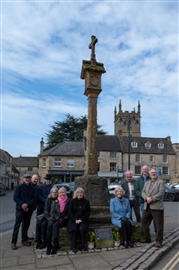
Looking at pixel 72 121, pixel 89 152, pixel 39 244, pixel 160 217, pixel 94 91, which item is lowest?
pixel 39 244

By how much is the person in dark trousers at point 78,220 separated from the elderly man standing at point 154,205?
1.42 meters

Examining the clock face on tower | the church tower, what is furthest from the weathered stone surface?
the church tower

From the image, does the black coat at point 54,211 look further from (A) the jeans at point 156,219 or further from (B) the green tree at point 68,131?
(B) the green tree at point 68,131

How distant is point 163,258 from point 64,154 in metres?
35.2

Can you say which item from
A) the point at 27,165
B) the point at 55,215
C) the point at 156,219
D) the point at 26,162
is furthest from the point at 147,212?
the point at 26,162

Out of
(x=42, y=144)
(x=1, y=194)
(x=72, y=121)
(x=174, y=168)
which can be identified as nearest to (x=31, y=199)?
(x=1, y=194)

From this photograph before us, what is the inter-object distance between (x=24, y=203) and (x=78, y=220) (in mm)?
1467

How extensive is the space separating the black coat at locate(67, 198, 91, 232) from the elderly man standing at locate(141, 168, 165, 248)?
55.6 inches

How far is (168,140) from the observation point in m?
43.8

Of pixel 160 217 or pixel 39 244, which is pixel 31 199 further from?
pixel 160 217

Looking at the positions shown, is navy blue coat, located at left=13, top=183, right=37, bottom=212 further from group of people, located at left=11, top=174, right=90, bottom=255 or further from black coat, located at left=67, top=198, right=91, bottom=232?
black coat, located at left=67, top=198, right=91, bottom=232

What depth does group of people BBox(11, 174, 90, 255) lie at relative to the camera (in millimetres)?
Answer: 5309

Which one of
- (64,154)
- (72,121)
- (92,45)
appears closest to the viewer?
(92,45)

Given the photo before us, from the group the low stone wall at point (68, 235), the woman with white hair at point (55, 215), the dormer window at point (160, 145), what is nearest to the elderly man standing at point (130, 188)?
the low stone wall at point (68, 235)
